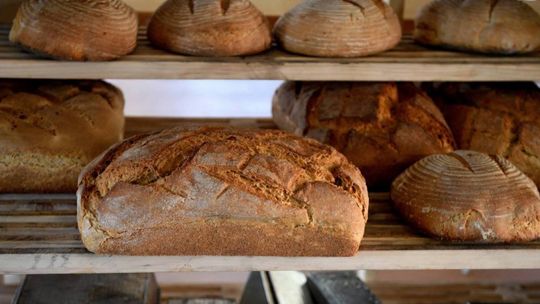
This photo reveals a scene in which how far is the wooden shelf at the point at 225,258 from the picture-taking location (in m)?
1.62

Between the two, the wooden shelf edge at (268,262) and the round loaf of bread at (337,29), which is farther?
the round loaf of bread at (337,29)

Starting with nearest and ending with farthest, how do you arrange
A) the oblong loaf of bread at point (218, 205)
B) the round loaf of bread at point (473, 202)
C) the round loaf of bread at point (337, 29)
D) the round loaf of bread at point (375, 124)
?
the oblong loaf of bread at point (218, 205), the round loaf of bread at point (473, 202), the round loaf of bread at point (337, 29), the round loaf of bread at point (375, 124)

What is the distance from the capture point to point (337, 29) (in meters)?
1.83

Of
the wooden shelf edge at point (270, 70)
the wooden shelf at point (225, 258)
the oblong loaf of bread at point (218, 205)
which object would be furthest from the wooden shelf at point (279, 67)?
the wooden shelf at point (225, 258)

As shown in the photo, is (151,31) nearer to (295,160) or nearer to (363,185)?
(295,160)

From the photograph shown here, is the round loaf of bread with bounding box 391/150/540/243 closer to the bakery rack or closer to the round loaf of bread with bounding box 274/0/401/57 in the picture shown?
the bakery rack

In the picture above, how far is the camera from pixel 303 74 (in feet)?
5.86

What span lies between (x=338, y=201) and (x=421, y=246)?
0.80 feet

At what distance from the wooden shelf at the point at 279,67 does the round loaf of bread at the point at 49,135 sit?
0.20m

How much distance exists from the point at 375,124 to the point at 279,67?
1.31 feet

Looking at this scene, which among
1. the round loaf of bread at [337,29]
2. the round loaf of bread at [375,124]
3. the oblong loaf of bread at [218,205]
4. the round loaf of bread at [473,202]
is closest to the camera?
the oblong loaf of bread at [218,205]

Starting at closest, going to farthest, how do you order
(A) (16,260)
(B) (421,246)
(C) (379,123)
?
(A) (16,260) < (B) (421,246) < (C) (379,123)

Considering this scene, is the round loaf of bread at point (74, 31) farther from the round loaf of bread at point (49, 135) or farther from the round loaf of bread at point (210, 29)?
the round loaf of bread at point (49, 135)

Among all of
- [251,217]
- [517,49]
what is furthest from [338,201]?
[517,49]
